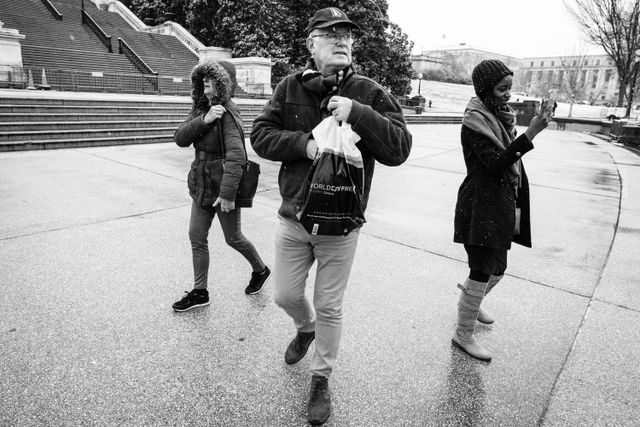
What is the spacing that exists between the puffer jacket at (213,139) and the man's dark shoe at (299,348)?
3.59 ft

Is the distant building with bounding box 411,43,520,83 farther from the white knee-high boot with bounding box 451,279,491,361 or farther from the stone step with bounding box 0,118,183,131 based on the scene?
the white knee-high boot with bounding box 451,279,491,361

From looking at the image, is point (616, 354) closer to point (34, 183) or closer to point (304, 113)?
point (304, 113)

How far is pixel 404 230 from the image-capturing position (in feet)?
17.8

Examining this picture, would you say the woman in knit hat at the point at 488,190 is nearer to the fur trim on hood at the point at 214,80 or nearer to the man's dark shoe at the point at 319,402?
the man's dark shoe at the point at 319,402

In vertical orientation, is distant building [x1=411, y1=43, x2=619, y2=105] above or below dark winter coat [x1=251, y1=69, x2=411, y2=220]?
above

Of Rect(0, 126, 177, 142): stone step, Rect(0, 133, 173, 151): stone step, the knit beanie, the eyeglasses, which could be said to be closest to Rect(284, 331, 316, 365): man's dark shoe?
the eyeglasses

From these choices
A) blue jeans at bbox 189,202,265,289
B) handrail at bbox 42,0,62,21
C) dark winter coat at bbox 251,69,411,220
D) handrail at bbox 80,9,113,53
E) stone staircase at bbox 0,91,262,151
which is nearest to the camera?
dark winter coat at bbox 251,69,411,220

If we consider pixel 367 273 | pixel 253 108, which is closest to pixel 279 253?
pixel 367 273

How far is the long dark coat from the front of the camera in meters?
2.58

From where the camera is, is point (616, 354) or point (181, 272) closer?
point (616, 354)

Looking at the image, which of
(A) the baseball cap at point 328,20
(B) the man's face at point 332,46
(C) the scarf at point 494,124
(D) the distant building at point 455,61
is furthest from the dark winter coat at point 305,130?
(D) the distant building at point 455,61

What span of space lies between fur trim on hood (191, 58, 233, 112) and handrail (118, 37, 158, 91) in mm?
19502

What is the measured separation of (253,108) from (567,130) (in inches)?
775

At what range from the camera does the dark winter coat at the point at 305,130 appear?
6.81 ft
